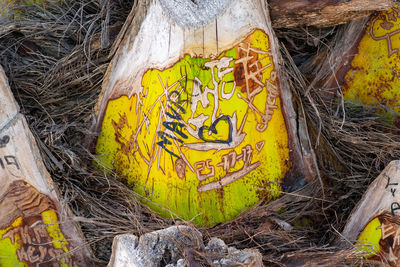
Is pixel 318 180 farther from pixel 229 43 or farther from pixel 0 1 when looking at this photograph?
pixel 0 1

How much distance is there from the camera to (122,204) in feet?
7.74

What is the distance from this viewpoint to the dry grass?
7.48ft

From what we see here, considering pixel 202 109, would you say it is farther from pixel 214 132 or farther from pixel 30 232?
pixel 30 232

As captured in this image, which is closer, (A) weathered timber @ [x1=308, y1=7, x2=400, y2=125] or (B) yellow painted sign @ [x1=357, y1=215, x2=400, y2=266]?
(B) yellow painted sign @ [x1=357, y1=215, x2=400, y2=266]

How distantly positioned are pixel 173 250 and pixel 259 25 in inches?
41.6

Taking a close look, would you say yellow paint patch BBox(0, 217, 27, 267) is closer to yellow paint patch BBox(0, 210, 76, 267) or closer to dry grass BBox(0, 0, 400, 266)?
yellow paint patch BBox(0, 210, 76, 267)

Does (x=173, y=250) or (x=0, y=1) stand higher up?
(x=0, y=1)

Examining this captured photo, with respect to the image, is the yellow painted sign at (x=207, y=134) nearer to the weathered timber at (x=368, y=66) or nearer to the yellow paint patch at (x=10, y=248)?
the weathered timber at (x=368, y=66)

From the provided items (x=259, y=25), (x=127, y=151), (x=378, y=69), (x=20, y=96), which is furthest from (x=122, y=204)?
(x=378, y=69)

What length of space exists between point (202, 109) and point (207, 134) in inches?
4.4

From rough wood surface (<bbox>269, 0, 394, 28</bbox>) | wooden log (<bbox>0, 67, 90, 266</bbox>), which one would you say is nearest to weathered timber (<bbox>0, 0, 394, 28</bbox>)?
rough wood surface (<bbox>269, 0, 394, 28</bbox>)

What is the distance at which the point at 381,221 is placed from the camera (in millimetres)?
2160

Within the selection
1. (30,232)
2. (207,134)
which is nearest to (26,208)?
(30,232)

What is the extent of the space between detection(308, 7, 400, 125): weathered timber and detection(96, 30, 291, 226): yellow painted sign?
0.38 meters
